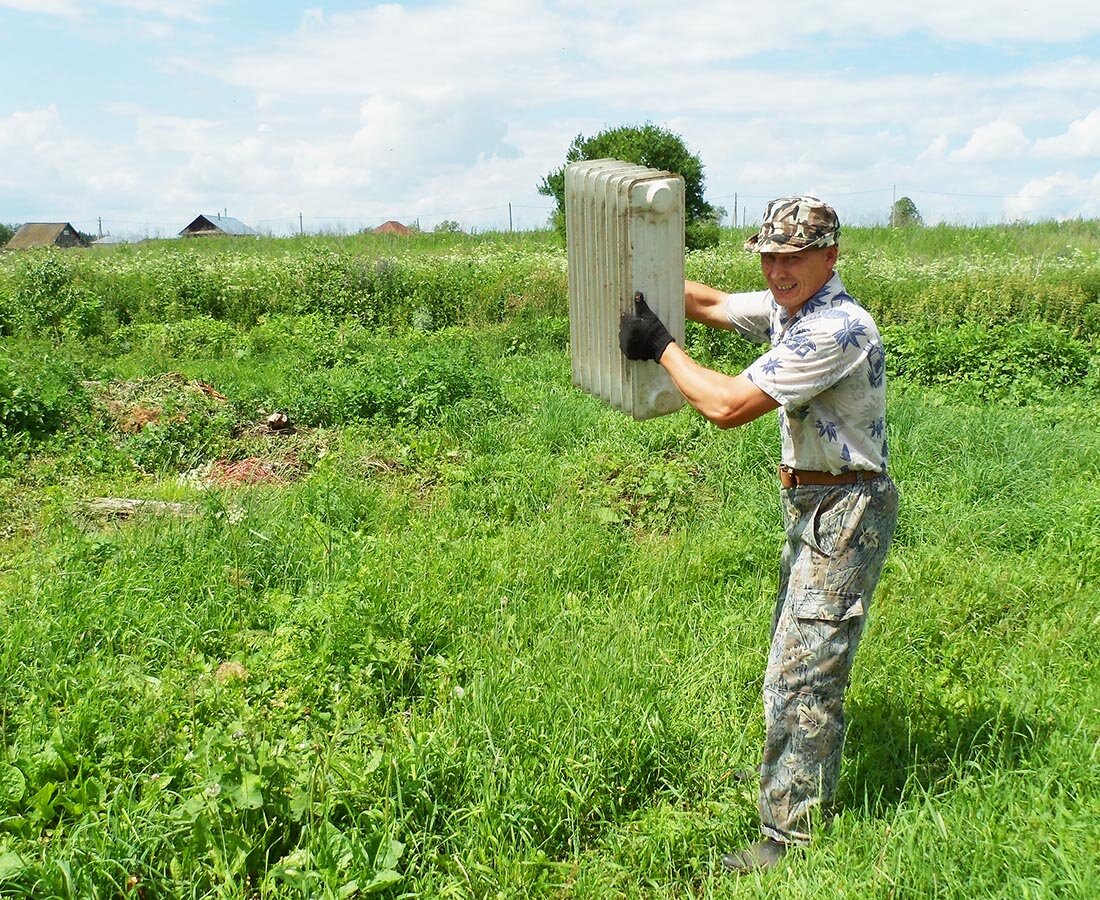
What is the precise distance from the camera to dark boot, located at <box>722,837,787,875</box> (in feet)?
9.38

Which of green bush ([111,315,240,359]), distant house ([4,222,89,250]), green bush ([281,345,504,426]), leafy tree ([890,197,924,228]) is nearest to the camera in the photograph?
green bush ([281,345,504,426])

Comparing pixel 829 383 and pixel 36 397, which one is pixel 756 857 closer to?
pixel 829 383

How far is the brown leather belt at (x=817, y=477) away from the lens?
2873mm

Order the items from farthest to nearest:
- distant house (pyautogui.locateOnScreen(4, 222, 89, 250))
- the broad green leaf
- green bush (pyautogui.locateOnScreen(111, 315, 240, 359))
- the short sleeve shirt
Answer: distant house (pyautogui.locateOnScreen(4, 222, 89, 250)) → green bush (pyautogui.locateOnScreen(111, 315, 240, 359)) → the broad green leaf → the short sleeve shirt

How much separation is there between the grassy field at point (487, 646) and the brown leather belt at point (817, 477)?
996 millimetres

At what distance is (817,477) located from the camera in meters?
2.92

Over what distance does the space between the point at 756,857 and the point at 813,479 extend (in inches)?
46.4

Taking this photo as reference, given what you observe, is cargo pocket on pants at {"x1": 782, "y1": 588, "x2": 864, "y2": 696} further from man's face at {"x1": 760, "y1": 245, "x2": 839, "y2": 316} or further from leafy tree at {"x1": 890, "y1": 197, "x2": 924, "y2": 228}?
leafy tree at {"x1": 890, "y1": 197, "x2": 924, "y2": 228}

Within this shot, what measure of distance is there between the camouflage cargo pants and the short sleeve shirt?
4.6 inches

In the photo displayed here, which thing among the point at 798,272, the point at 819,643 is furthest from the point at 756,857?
the point at 798,272

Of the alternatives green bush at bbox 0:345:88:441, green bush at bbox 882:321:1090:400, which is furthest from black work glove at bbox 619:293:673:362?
green bush at bbox 882:321:1090:400

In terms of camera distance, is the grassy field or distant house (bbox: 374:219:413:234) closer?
the grassy field

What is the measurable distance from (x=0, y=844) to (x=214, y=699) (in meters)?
0.83

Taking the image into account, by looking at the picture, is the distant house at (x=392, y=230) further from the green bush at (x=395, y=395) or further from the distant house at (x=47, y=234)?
the distant house at (x=47, y=234)
